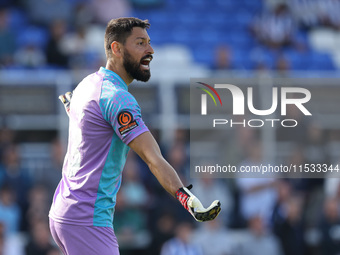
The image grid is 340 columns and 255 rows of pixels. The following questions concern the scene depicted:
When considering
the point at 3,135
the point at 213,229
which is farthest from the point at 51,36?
the point at 213,229

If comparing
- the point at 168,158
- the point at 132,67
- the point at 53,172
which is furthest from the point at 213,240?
the point at 132,67

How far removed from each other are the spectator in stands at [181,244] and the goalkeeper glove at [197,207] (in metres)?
5.71

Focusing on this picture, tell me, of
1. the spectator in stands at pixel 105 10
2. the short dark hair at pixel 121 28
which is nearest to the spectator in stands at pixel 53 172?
the spectator in stands at pixel 105 10

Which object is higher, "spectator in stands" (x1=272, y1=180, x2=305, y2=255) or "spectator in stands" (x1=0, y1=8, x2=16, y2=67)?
"spectator in stands" (x1=0, y1=8, x2=16, y2=67)

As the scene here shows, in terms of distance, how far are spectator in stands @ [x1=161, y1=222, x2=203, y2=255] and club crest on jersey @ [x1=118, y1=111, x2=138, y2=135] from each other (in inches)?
224

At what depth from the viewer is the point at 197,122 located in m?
10.5

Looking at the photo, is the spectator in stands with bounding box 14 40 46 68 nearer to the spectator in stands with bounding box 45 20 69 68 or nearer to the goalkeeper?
the spectator in stands with bounding box 45 20 69 68

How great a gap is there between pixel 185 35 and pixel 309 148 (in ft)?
15.5

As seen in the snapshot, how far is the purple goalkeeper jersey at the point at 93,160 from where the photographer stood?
428cm

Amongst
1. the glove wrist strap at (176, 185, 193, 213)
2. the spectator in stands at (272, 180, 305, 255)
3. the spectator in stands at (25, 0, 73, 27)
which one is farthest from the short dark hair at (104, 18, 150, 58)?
the spectator in stands at (25, 0, 73, 27)

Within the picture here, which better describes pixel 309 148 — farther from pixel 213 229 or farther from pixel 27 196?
pixel 27 196

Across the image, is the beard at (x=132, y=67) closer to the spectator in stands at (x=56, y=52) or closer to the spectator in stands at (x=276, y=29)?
the spectator in stands at (x=56, y=52)

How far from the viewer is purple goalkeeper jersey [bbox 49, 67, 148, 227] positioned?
4281 mm

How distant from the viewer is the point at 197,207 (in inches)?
152
